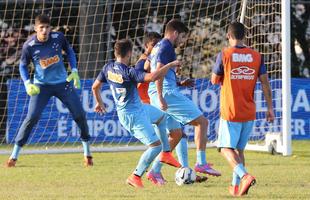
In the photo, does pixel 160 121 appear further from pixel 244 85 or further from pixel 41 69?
pixel 41 69

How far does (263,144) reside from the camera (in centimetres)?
1573

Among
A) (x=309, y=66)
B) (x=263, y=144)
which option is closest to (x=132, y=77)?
(x=263, y=144)

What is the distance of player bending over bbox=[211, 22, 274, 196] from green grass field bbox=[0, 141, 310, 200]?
19.9 inches

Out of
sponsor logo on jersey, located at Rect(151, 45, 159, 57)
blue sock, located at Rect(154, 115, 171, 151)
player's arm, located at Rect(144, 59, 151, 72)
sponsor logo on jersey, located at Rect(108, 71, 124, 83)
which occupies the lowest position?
blue sock, located at Rect(154, 115, 171, 151)

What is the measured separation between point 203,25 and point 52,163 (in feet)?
29.9

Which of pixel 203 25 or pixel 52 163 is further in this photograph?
pixel 203 25

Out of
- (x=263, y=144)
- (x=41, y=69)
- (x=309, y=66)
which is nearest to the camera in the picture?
(x=41, y=69)

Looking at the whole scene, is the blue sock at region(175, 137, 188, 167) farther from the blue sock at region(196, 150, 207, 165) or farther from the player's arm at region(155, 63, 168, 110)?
the player's arm at region(155, 63, 168, 110)

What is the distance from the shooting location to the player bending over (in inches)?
A: 372

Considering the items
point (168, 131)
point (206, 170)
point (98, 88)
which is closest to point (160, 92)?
point (98, 88)

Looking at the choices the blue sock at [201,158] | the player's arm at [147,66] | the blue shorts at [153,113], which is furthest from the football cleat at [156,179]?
the player's arm at [147,66]

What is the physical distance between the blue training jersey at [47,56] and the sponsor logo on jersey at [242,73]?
422 cm

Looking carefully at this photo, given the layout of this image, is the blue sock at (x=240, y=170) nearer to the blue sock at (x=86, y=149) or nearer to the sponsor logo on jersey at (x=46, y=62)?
the blue sock at (x=86, y=149)

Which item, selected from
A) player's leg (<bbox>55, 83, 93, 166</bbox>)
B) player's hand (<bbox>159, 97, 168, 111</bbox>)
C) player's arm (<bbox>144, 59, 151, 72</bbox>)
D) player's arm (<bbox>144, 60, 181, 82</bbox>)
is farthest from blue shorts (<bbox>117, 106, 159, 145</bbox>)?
player's leg (<bbox>55, 83, 93, 166</bbox>)
